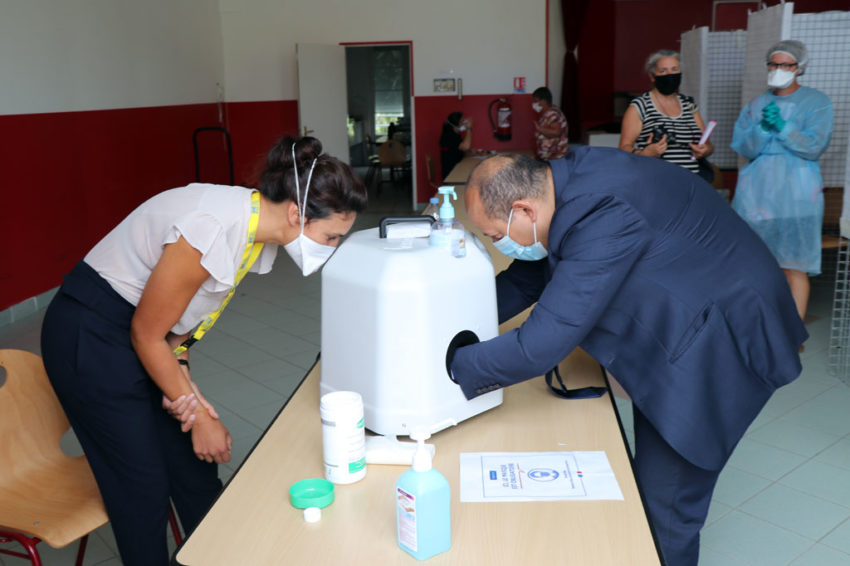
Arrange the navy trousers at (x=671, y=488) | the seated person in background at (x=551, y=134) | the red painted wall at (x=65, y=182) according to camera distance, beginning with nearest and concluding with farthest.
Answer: the navy trousers at (x=671, y=488), the red painted wall at (x=65, y=182), the seated person in background at (x=551, y=134)

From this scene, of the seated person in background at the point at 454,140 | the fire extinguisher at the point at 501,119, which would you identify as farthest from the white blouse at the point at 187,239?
the fire extinguisher at the point at 501,119

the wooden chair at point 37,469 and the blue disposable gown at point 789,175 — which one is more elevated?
the blue disposable gown at point 789,175

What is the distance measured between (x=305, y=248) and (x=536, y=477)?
26.4 inches

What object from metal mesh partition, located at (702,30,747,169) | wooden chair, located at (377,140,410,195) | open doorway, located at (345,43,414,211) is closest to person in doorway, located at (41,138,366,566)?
metal mesh partition, located at (702,30,747,169)

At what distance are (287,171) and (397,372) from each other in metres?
0.47

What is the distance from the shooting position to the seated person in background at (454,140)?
307 inches

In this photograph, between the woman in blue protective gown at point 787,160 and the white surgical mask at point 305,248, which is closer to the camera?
the white surgical mask at point 305,248

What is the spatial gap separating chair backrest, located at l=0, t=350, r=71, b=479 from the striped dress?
9.21ft

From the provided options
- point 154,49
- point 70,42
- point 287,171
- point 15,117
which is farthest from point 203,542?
point 154,49

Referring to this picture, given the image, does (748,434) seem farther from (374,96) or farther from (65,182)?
(374,96)

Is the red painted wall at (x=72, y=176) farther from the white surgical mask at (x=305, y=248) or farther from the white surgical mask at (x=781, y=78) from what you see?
the white surgical mask at (x=305, y=248)

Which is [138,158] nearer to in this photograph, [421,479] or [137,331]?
Answer: [137,331]

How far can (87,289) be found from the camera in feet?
5.01

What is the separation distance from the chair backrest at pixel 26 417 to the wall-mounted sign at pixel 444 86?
693 centimetres
